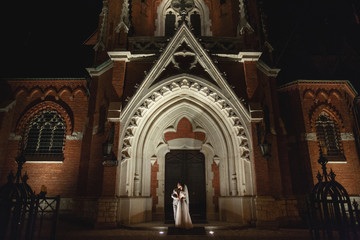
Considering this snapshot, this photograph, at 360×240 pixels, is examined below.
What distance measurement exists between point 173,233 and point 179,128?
5683 mm

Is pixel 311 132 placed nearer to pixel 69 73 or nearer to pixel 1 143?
pixel 69 73

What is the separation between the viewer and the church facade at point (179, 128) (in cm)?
1029

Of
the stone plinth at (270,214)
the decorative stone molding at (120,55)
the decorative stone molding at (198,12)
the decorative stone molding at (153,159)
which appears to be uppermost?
the decorative stone molding at (198,12)

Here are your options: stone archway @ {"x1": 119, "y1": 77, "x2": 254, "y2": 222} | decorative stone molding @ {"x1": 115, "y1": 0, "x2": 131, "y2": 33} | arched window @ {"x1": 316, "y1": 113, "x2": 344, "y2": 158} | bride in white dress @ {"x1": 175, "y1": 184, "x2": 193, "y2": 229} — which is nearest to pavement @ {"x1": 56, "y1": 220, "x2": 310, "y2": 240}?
bride in white dress @ {"x1": 175, "y1": 184, "x2": 193, "y2": 229}

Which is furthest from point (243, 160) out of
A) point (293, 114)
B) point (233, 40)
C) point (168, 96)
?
point (233, 40)

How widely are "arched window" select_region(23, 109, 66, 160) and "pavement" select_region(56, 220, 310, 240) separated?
4.40 metres

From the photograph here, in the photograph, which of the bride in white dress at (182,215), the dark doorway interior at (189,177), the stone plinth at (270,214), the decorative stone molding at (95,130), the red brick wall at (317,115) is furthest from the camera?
the red brick wall at (317,115)

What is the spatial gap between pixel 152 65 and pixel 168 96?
65.1 inches

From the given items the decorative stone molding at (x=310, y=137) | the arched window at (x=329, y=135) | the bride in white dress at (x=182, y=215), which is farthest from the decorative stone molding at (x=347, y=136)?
the bride in white dress at (x=182, y=215)

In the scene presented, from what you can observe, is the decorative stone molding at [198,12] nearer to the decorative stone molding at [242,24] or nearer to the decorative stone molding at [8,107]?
the decorative stone molding at [242,24]

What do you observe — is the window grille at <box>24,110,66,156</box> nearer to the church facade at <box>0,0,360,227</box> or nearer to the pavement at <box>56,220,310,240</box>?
the church facade at <box>0,0,360,227</box>

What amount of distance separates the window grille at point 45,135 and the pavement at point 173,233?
4457 millimetres

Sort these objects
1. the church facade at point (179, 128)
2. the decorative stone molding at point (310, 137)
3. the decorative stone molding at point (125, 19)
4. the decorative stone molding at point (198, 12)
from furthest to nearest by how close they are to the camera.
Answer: the decorative stone molding at point (198, 12) → the decorative stone molding at point (310, 137) → the decorative stone molding at point (125, 19) → the church facade at point (179, 128)

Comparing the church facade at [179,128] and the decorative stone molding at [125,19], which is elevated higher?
the decorative stone molding at [125,19]
